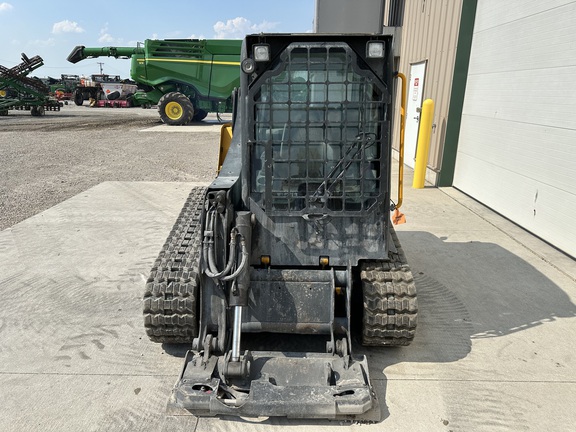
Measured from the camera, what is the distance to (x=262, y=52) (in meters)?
2.97

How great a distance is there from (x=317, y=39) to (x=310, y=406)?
2273 mm

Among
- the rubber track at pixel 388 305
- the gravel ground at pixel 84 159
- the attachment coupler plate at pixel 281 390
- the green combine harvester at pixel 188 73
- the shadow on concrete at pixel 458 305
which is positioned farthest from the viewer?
the green combine harvester at pixel 188 73

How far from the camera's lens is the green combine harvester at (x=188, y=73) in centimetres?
1906

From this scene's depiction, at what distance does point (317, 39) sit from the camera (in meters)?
2.95

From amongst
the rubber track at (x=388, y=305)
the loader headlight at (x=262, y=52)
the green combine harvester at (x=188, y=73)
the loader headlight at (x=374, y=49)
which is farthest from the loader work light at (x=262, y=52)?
the green combine harvester at (x=188, y=73)

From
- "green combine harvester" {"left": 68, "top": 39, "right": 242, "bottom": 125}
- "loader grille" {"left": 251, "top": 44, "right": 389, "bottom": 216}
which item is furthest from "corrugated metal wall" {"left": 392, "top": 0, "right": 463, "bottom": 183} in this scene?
"green combine harvester" {"left": 68, "top": 39, "right": 242, "bottom": 125}

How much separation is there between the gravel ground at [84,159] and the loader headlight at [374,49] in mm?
5949

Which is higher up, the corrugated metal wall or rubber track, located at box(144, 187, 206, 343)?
the corrugated metal wall

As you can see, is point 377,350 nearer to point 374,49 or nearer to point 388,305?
point 388,305

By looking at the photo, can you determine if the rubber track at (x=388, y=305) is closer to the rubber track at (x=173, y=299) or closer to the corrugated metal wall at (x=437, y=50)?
the rubber track at (x=173, y=299)

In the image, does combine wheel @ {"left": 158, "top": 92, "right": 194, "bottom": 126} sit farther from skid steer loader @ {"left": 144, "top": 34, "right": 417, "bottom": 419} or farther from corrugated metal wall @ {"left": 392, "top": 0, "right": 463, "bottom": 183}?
skid steer loader @ {"left": 144, "top": 34, "right": 417, "bottom": 419}

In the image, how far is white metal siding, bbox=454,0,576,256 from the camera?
18.6ft

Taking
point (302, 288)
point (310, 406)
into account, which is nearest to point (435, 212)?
point (302, 288)

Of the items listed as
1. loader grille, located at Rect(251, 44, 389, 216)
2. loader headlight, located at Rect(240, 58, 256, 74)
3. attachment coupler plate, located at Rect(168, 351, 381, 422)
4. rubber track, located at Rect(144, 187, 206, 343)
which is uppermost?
loader headlight, located at Rect(240, 58, 256, 74)
